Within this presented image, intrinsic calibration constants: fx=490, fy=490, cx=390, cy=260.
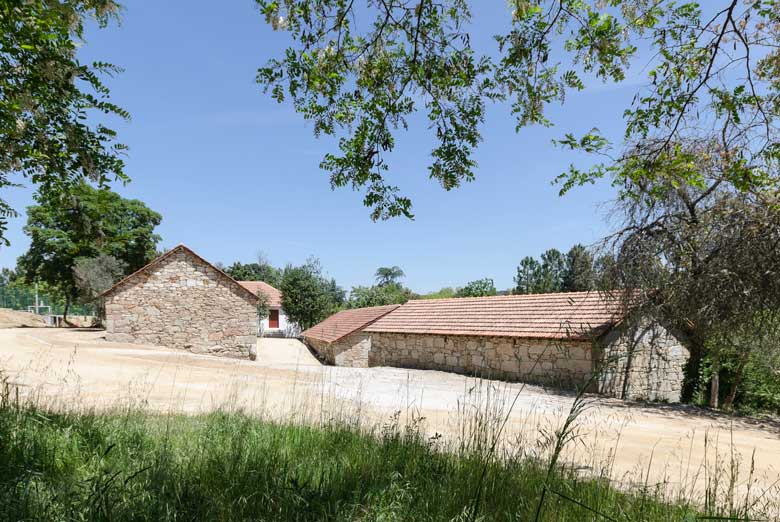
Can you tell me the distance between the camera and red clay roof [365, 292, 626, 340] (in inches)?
549

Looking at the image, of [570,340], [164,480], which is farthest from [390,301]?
[164,480]

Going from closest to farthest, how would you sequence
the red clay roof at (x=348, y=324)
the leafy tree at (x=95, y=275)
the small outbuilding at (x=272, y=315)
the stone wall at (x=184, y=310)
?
the stone wall at (x=184, y=310) < the red clay roof at (x=348, y=324) < the leafy tree at (x=95, y=275) < the small outbuilding at (x=272, y=315)

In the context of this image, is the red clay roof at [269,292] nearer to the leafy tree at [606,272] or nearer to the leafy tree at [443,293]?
the leafy tree at [443,293]

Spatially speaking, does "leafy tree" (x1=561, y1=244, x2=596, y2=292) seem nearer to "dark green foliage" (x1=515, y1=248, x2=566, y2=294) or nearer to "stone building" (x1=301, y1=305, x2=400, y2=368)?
"stone building" (x1=301, y1=305, x2=400, y2=368)

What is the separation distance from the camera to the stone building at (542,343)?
527 inches

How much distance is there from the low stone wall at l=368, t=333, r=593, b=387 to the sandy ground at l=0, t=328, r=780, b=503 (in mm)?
1103

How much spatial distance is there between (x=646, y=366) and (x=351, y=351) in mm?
12805

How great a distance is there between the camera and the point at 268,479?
12.2ft

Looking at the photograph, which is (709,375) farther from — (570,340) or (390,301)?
(390,301)

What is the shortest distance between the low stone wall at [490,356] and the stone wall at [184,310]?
605 cm

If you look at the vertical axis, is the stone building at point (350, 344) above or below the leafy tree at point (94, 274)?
below

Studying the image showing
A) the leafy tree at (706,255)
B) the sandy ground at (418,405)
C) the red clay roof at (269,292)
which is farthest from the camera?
the red clay roof at (269,292)

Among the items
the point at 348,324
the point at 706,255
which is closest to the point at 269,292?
the point at 348,324

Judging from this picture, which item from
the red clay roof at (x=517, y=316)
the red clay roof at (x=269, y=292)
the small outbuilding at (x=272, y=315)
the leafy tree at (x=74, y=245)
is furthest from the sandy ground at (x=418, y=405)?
the red clay roof at (x=269, y=292)
